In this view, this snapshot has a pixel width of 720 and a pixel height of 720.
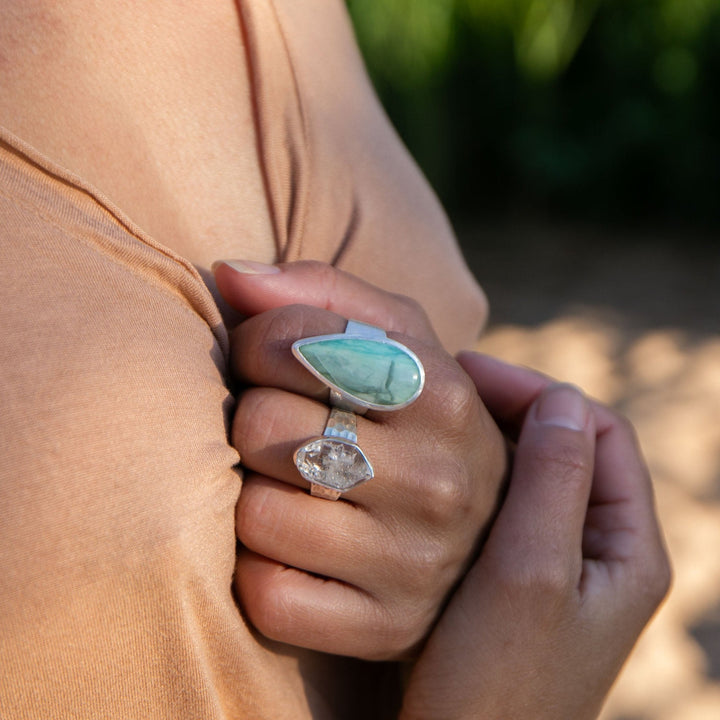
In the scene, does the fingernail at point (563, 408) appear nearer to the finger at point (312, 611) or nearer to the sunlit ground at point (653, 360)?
the finger at point (312, 611)

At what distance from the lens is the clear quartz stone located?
74 cm

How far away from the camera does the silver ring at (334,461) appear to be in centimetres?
74

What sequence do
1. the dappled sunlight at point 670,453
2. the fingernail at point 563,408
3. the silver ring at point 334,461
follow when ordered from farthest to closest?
1. the dappled sunlight at point 670,453
2. the fingernail at point 563,408
3. the silver ring at point 334,461

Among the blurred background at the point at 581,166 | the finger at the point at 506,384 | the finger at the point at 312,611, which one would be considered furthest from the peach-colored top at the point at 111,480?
the blurred background at the point at 581,166

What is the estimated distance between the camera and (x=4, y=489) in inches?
23.6

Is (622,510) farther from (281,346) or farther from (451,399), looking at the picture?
(281,346)

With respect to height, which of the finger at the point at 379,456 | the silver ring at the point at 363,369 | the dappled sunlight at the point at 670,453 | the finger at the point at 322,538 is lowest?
the dappled sunlight at the point at 670,453

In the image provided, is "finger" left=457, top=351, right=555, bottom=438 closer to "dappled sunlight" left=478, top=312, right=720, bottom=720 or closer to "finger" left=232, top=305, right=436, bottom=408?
"finger" left=232, top=305, right=436, bottom=408

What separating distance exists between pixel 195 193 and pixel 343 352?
A: 0.26 metres

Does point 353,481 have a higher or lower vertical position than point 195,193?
lower

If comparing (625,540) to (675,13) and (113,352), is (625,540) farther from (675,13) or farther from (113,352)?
(675,13)

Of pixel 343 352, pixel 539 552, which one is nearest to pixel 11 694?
pixel 343 352

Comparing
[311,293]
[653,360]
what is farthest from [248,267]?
[653,360]

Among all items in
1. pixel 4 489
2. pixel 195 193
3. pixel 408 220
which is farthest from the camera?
pixel 408 220
